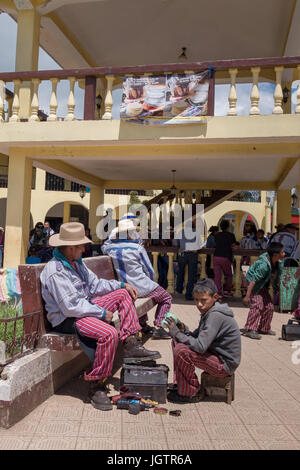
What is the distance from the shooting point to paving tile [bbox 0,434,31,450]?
2.65m

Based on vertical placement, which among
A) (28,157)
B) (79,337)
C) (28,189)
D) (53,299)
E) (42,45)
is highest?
(42,45)

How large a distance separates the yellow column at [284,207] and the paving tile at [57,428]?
35.3ft

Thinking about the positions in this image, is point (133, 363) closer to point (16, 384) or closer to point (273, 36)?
point (16, 384)

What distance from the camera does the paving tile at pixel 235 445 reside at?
9.00ft

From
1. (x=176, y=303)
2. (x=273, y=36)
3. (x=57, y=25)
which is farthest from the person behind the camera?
(x=273, y=36)

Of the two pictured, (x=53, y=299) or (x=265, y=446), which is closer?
(x=265, y=446)

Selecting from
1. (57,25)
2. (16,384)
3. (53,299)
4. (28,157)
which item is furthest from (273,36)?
(16,384)

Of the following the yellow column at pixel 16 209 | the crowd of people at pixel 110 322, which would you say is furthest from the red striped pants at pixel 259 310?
the yellow column at pixel 16 209

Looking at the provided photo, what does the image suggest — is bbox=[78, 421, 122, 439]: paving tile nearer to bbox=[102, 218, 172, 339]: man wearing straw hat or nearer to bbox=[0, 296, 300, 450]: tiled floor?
bbox=[0, 296, 300, 450]: tiled floor

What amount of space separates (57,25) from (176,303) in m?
7.13

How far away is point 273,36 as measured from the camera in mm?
10789

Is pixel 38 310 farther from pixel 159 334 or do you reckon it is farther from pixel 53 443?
pixel 159 334

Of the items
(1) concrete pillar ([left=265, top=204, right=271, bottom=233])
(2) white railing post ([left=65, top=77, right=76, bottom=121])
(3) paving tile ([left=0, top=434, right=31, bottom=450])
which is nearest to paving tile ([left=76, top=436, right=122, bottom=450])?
(3) paving tile ([left=0, top=434, right=31, bottom=450])

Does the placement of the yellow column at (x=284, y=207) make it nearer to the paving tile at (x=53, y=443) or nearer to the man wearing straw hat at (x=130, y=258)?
the man wearing straw hat at (x=130, y=258)
